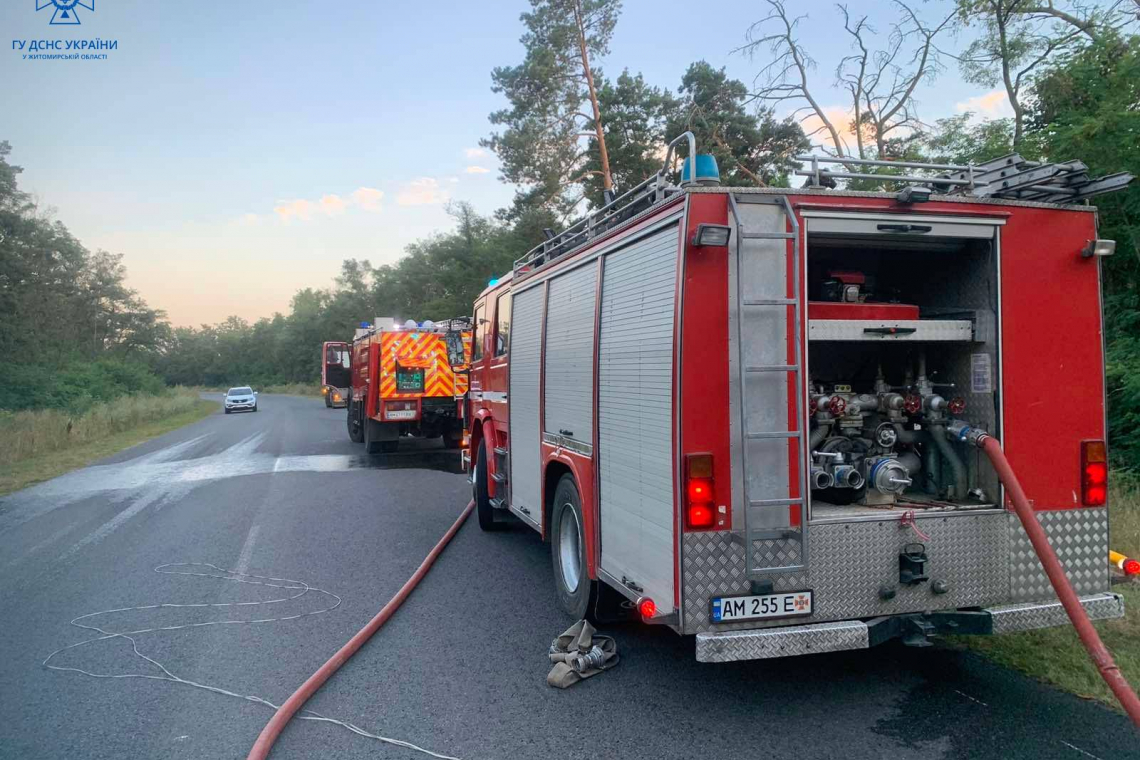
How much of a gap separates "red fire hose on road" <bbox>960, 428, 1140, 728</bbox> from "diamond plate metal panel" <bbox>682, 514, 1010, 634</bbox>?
0.24m

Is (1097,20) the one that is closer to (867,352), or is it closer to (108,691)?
(867,352)

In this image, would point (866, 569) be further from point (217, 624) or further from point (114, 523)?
point (114, 523)

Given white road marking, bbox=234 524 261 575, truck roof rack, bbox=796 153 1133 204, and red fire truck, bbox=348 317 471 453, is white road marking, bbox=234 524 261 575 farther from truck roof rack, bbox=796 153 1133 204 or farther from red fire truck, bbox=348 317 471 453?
red fire truck, bbox=348 317 471 453

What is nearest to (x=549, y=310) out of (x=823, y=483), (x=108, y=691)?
(x=823, y=483)

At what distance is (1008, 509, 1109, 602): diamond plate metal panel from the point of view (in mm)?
4207

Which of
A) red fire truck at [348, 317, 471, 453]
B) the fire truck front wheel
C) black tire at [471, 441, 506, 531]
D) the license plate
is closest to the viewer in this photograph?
the license plate

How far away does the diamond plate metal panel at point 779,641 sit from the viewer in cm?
368

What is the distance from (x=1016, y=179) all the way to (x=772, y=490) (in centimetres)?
239

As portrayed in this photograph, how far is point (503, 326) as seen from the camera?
26.4 feet

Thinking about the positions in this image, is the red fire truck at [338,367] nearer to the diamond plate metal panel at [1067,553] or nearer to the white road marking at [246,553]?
the white road marking at [246,553]

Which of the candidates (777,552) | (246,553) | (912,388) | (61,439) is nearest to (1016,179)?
(912,388)

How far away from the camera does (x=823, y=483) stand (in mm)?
4281

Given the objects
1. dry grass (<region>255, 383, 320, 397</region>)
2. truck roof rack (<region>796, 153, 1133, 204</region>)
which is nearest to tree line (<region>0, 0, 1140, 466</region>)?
truck roof rack (<region>796, 153, 1133, 204</region>)

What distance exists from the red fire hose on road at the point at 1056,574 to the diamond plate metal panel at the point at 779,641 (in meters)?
0.93
